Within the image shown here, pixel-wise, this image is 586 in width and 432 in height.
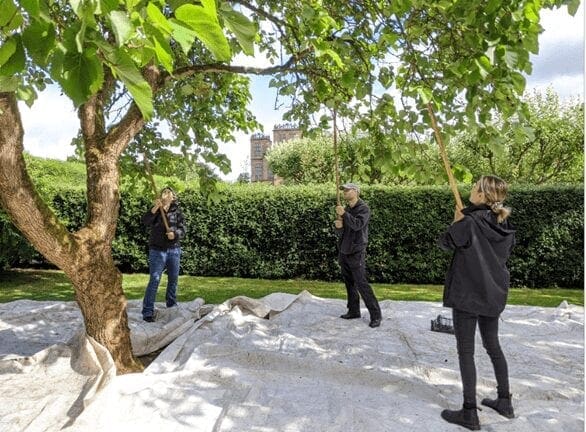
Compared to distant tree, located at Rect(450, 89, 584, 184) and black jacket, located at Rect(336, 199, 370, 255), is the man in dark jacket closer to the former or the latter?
black jacket, located at Rect(336, 199, 370, 255)

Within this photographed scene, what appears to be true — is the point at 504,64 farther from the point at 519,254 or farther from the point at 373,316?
the point at 519,254

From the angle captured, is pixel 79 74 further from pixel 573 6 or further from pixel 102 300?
pixel 102 300

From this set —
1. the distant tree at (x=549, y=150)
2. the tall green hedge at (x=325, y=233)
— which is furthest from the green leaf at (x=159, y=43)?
the distant tree at (x=549, y=150)

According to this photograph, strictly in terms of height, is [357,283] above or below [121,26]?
below

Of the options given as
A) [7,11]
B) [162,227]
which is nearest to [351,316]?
[162,227]

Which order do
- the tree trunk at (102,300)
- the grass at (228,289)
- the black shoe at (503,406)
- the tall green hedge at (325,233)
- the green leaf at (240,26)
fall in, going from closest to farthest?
the green leaf at (240,26) → the black shoe at (503,406) → the tree trunk at (102,300) → the grass at (228,289) → the tall green hedge at (325,233)

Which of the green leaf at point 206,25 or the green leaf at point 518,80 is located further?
the green leaf at point 518,80

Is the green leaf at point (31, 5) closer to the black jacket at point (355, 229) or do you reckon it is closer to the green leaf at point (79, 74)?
the green leaf at point (79, 74)

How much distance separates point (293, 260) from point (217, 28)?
1040cm

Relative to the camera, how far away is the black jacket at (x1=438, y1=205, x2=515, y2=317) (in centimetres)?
330

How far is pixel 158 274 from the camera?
21.3 ft

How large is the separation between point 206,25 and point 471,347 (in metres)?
3.05

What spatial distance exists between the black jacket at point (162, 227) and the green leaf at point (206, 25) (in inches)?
230

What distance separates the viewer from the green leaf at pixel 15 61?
1292 millimetres
